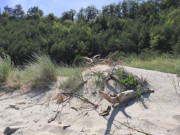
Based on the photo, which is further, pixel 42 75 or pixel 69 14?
pixel 69 14

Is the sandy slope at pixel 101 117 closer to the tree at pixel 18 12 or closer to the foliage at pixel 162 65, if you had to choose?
the foliage at pixel 162 65

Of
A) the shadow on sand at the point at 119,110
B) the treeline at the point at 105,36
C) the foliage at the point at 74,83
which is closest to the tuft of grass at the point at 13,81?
the foliage at the point at 74,83

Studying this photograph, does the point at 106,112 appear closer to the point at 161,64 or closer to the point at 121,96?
the point at 121,96

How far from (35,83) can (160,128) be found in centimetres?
303

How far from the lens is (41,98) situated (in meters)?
3.84

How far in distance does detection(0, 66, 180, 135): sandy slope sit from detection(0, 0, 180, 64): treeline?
850 cm

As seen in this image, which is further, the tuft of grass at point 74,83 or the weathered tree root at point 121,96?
the tuft of grass at point 74,83

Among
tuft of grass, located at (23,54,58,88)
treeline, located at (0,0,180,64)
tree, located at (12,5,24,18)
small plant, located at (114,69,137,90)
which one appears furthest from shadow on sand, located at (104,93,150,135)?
tree, located at (12,5,24,18)

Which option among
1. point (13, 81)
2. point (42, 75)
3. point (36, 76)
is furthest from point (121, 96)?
point (13, 81)

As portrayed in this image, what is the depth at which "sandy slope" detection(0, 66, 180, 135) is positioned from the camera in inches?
94.2

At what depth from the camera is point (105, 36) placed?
1862 cm

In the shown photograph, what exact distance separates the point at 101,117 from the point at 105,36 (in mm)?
16386

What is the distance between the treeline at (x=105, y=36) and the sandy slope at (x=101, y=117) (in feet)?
27.9

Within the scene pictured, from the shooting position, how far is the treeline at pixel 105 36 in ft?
47.3
